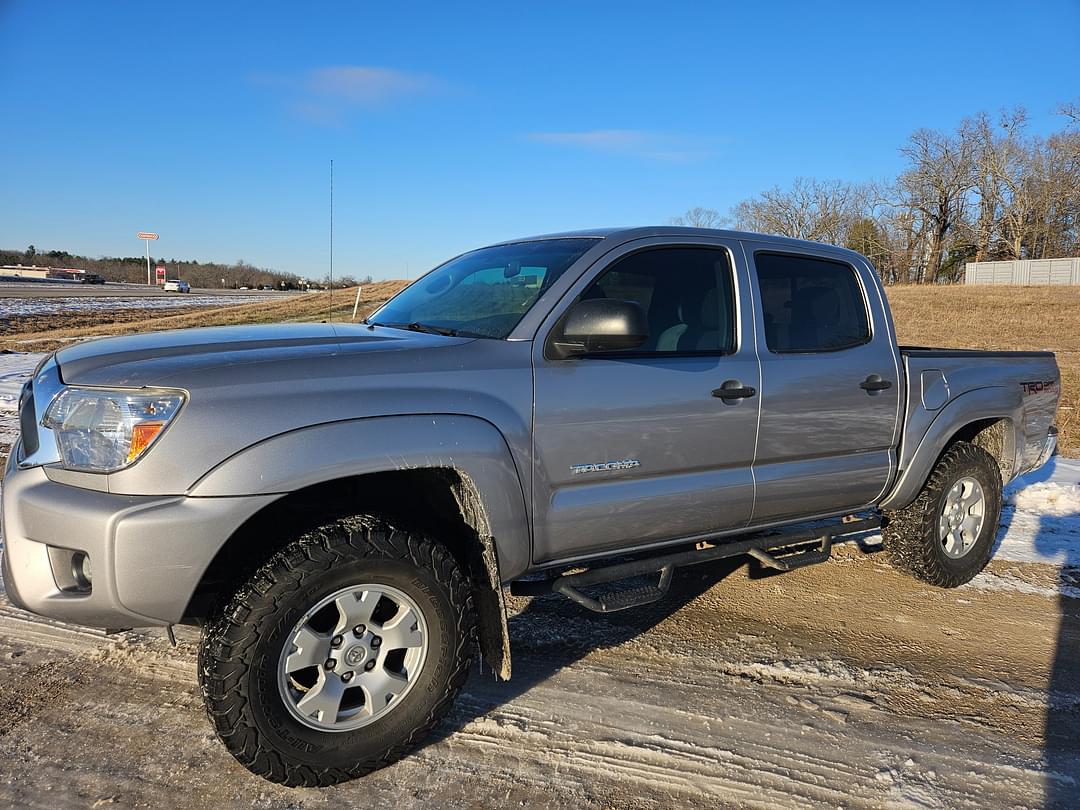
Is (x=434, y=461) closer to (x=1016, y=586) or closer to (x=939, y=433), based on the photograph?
(x=939, y=433)

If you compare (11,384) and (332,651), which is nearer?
(332,651)

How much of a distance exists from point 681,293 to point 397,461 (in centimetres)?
166

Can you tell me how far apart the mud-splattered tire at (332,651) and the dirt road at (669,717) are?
0.53 feet

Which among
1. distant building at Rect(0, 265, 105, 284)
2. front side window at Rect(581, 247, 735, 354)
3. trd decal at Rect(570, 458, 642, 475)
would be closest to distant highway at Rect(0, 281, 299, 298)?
distant building at Rect(0, 265, 105, 284)

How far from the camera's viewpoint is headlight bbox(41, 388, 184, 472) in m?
2.45

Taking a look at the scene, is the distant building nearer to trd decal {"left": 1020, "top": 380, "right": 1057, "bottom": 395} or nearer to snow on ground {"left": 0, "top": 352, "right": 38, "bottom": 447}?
snow on ground {"left": 0, "top": 352, "right": 38, "bottom": 447}

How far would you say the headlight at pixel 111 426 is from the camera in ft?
8.04

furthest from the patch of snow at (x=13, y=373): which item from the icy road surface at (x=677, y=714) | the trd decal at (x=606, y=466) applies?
the trd decal at (x=606, y=466)

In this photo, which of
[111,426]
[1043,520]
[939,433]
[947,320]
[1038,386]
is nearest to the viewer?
[111,426]

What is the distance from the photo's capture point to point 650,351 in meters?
3.42

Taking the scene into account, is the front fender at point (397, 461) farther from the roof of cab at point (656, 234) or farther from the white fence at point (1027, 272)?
the white fence at point (1027, 272)

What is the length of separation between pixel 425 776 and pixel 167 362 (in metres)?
1.67

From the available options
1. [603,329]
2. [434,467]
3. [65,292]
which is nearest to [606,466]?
[603,329]

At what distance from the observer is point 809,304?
163 inches
